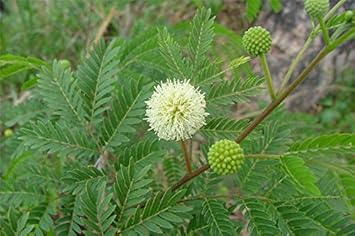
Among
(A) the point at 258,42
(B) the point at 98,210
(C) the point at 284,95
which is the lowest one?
(B) the point at 98,210

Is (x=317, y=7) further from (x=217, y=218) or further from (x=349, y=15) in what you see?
(x=217, y=218)

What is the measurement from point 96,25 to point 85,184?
108 inches

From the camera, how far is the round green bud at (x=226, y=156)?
1.51m

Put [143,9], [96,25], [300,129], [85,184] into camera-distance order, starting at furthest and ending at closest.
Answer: [143,9] → [96,25] → [300,129] → [85,184]

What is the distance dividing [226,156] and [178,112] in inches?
8.1

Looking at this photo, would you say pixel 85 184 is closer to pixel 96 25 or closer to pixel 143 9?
pixel 96 25

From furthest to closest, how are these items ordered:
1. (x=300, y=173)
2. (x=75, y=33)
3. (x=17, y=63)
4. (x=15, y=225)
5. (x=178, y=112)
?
1. (x=75, y=33)
2. (x=17, y=63)
3. (x=15, y=225)
4. (x=178, y=112)
5. (x=300, y=173)

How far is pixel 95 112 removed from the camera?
181 centimetres

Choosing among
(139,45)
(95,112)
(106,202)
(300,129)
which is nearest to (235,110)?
(300,129)

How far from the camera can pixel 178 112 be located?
161cm

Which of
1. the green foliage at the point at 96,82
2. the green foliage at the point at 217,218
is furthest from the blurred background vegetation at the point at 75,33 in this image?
the green foliage at the point at 217,218

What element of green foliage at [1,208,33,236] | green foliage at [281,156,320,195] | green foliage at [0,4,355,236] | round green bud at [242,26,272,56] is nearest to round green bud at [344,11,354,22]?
green foliage at [0,4,355,236]

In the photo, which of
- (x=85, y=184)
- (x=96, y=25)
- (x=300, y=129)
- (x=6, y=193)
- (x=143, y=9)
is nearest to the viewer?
(x=85, y=184)

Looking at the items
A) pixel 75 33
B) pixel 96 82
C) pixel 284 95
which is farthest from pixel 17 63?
pixel 75 33
